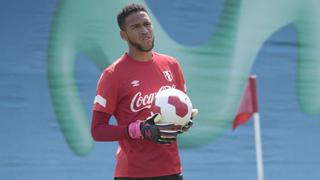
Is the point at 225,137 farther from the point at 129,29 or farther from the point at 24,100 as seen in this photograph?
the point at 129,29

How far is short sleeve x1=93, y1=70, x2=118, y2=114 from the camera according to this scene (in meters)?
3.63

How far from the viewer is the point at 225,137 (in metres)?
6.20

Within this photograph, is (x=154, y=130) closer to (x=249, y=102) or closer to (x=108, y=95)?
(x=108, y=95)

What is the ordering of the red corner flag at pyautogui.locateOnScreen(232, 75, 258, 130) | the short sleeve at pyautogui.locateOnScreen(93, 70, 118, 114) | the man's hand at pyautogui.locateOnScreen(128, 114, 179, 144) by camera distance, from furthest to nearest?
1. the red corner flag at pyautogui.locateOnScreen(232, 75, 258, 130)
2. the short sleeve at pyautogui.locateOnScreen(93, 70, 118, 114)
3. the man's hand at pyautogui.locateOnScreen(128, 114, 179, 144)

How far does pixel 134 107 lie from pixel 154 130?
263 mm

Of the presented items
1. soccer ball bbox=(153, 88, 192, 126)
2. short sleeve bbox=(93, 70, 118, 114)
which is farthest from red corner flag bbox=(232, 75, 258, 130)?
short sleeve bbox=(93, 70, 118, 114)

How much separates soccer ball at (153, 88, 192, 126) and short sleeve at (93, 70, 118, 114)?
220mm

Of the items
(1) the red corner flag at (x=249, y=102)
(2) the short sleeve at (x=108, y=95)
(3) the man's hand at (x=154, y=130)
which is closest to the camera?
(3) the man's hand at (x=154, y=130)

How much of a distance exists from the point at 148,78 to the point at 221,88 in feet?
8.43

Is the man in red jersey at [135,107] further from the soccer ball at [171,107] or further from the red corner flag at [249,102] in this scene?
the red corner flag at [249,102]

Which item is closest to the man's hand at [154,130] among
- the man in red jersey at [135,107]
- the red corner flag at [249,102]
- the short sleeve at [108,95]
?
the man in red jersey at [135,107]

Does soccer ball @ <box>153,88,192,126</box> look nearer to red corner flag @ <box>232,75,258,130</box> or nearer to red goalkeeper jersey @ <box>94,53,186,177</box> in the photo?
red goalkeeper jersey @ <box>94,53,186,177</box>

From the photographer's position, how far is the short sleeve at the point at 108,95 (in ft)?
11.9

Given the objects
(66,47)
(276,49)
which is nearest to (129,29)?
(66,47)
